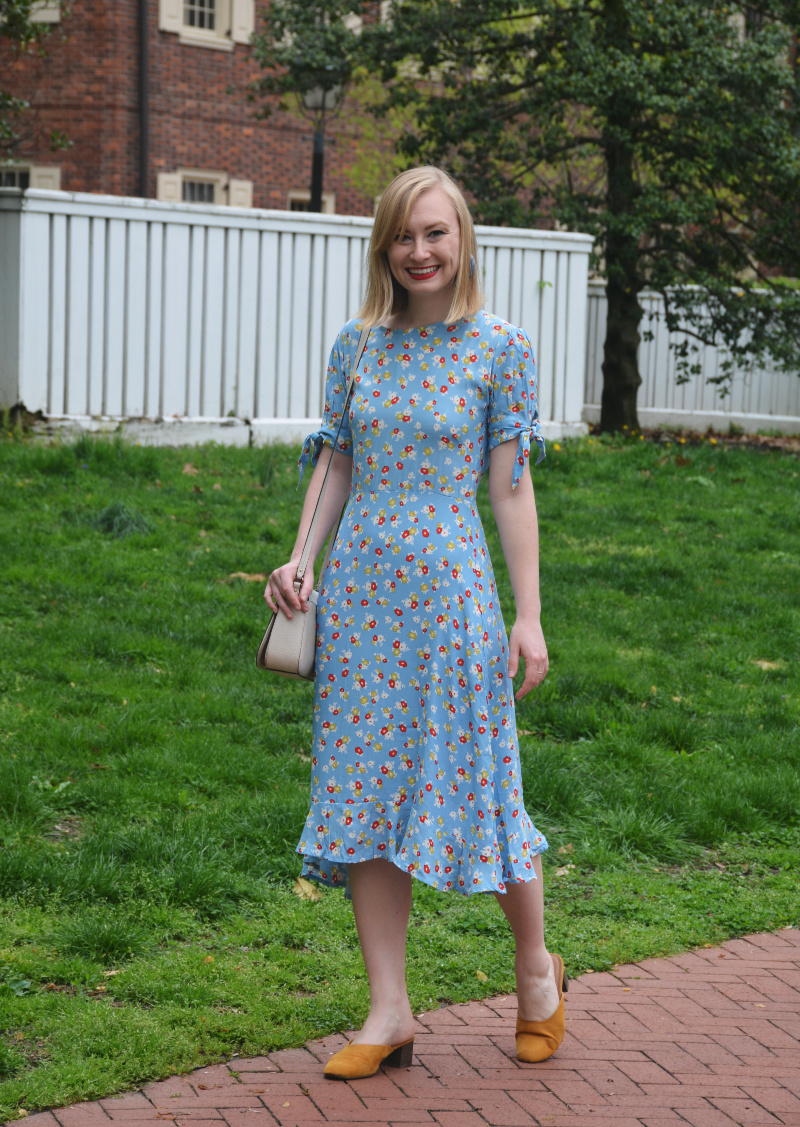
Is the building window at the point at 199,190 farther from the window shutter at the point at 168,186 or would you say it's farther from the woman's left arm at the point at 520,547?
the woman's left arm at the point at 520,547

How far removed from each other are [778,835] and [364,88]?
1851cm

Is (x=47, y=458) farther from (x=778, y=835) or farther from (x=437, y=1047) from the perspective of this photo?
(x=437, y=1047)

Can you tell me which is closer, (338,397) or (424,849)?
(424,849)

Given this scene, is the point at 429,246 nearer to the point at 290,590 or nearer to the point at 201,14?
the point at 290,590

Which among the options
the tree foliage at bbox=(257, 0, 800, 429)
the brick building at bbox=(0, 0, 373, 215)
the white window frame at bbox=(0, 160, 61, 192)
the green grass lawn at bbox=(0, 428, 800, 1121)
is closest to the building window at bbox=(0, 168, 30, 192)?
the brick building at bbox=(0, 0, 373, 215)

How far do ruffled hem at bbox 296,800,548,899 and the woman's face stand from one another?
4.00ft

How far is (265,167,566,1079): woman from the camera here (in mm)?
2881

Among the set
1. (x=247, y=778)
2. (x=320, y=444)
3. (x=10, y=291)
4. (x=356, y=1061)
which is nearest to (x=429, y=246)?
(x=320, y=444)

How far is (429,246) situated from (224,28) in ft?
67.5

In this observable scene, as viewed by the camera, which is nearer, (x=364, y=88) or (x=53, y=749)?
(x=53, y=749)

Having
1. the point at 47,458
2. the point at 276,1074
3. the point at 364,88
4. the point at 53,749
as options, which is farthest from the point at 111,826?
the point at 364,88

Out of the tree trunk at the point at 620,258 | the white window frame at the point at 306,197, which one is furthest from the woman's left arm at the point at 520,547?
the white window frame at the point at 306,197

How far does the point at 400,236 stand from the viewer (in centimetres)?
294

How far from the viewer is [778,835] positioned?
184 inches
